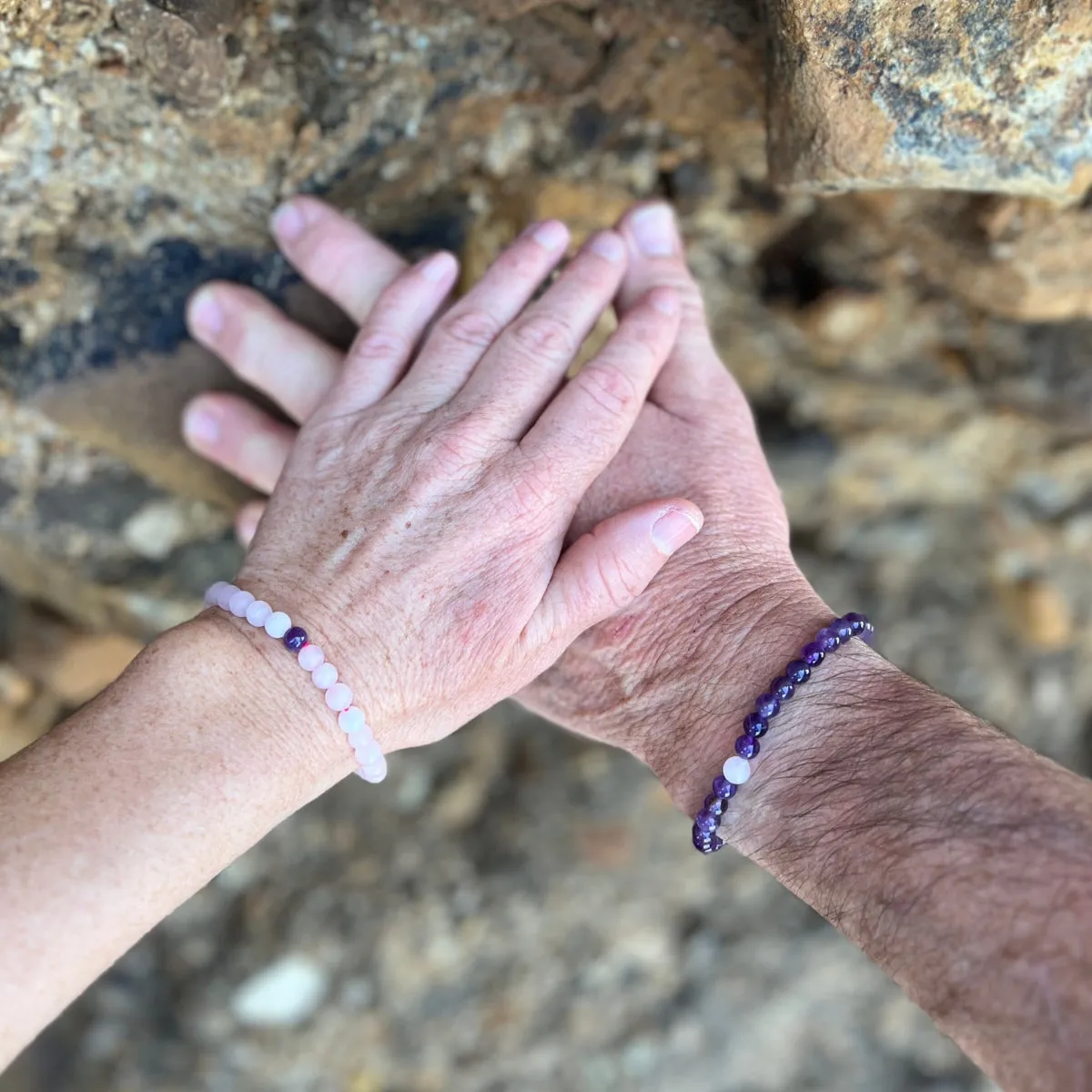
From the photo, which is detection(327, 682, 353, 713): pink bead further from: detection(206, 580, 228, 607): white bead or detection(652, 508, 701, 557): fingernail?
detection(652, 508, 701, 557): fingernail

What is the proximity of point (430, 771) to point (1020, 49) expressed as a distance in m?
1.62

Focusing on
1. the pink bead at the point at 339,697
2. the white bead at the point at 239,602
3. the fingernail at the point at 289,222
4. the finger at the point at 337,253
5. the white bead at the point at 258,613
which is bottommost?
the pink bead at the point at 339,697

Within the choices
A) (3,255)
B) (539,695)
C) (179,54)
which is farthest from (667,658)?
(3,255)

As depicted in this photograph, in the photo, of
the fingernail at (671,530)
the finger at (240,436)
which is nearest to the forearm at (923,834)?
the fingernail at (671,530)

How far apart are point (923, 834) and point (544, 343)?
0.72 metres

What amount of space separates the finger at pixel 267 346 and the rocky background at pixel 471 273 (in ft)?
0.20

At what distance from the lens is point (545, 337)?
129 cm

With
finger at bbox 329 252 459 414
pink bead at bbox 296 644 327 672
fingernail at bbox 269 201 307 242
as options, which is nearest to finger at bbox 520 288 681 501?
finger at bbox 329 252 459 414

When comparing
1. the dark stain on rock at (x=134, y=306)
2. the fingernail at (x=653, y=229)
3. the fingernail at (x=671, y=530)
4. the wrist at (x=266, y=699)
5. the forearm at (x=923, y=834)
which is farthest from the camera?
the dark stain on rock at (x=134, y=306)

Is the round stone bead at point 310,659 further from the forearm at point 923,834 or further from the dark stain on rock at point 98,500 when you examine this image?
the dark stain on rock at point 98,500

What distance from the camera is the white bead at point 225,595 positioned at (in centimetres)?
117

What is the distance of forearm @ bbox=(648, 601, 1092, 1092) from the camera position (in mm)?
859

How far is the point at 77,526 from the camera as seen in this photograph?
5.96ft

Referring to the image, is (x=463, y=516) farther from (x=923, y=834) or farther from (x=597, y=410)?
(x=923, y=834)
